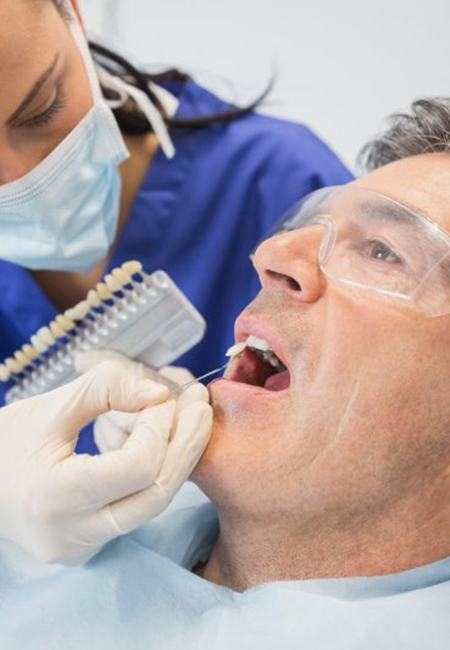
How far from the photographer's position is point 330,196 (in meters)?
1.35

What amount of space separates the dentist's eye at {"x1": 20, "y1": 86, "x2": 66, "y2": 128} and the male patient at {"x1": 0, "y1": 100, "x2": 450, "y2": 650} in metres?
0.45

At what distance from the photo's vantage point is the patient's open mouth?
4.28 feet

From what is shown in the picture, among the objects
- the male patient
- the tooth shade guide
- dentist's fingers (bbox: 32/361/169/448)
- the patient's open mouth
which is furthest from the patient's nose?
the tooth shade guide

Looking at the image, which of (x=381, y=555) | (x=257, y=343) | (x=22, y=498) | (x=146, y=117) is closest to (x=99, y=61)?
(x=146, y=117)

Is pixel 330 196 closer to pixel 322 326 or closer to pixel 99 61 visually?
pixel 322 326

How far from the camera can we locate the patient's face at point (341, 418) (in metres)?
1.13

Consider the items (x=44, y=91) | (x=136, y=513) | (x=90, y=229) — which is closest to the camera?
(x=136, y=513)

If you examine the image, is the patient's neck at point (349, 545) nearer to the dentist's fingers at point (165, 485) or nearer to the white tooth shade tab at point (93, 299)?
the dentist's fingers at point (165, 485)

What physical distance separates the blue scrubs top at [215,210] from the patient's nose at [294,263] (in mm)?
532

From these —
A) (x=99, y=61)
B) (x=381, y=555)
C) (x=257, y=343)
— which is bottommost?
(x=381, y=555)

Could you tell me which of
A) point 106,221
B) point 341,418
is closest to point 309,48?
point 106,221

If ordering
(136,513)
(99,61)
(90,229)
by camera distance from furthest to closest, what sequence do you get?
1. (99,61)
2. (90,229)
3. (136,513)

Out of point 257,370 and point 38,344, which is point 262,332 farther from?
point 38,344

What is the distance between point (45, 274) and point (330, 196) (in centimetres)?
76
